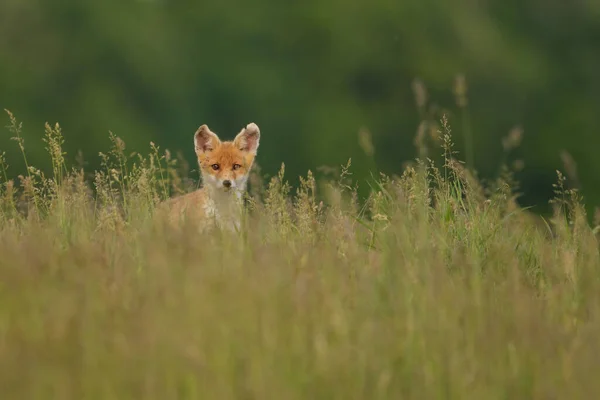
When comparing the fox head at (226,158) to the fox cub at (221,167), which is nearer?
the fox cub at (221,167)

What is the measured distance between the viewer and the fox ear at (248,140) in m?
8.75

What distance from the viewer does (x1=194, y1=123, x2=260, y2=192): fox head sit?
848 cm

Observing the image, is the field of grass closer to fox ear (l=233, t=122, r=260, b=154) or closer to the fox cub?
the fox cub

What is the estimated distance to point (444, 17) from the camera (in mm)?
24547

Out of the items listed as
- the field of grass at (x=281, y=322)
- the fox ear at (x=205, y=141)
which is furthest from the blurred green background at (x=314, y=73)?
the field of grass at (x=281, y=322)

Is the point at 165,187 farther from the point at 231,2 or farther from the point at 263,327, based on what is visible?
the point at 231,2

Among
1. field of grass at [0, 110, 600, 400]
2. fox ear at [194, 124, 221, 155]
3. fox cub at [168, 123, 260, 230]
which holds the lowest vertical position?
field of grass at [0, 110, 600, 400]

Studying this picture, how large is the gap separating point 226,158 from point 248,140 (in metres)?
0.25

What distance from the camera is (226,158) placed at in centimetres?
869

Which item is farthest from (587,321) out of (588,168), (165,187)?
(588,168)

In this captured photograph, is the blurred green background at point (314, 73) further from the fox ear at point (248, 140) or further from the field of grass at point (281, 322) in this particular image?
the field of grass at point (281, 322)

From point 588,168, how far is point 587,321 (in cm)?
1810

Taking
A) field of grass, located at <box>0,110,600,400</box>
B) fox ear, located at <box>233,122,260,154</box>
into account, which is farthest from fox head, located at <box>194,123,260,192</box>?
field of grass, located at <box>0,110,600,400</box>

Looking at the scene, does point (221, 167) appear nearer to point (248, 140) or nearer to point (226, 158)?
point (226, 158)
